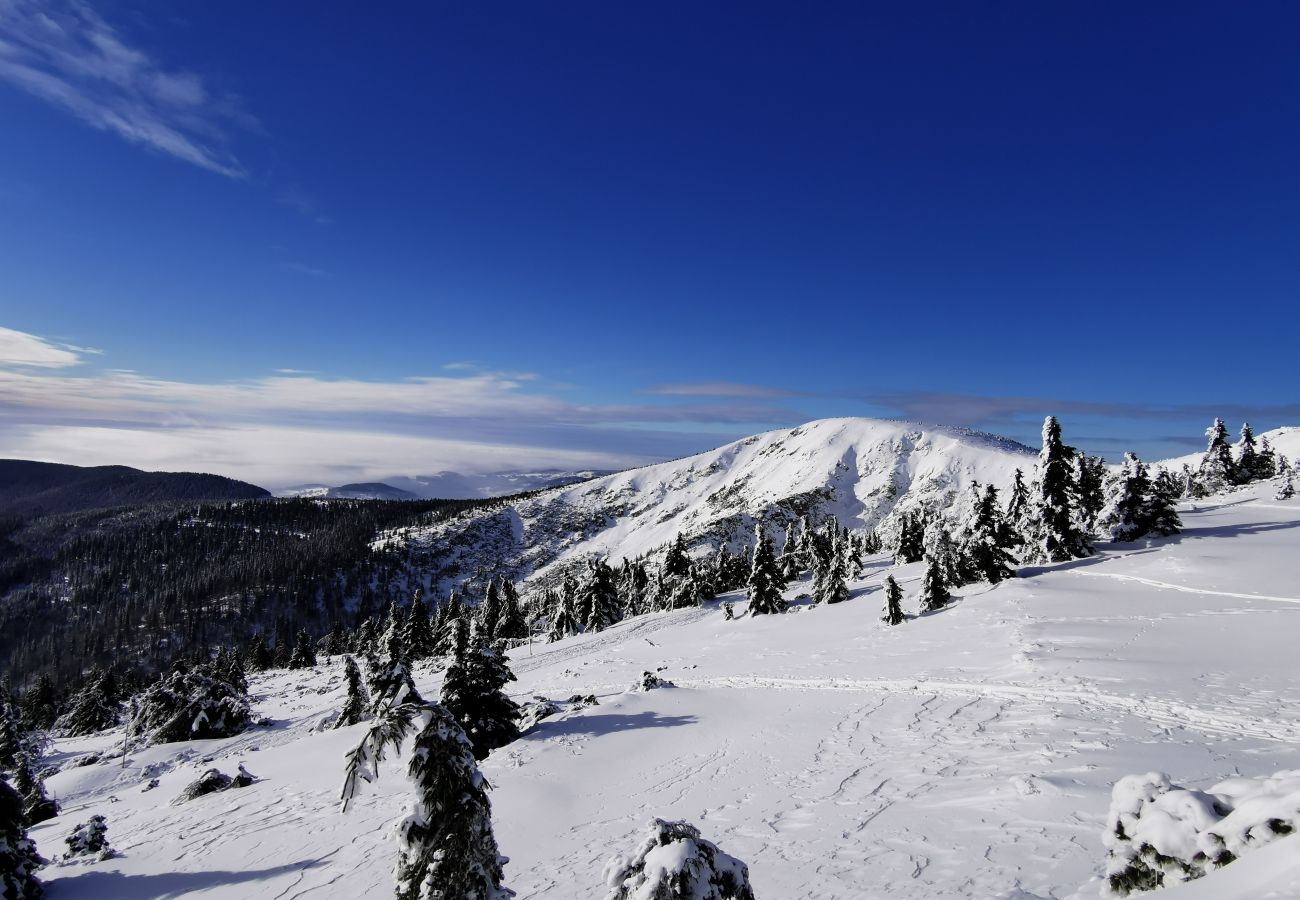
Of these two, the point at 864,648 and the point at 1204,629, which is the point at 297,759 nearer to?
the point at 864,648

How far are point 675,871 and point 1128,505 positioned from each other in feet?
174

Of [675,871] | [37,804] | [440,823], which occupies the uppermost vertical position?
[675,871]

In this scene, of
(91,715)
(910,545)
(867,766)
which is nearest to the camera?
(867,766)

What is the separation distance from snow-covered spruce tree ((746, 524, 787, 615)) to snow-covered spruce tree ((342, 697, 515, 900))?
4717 centimetres

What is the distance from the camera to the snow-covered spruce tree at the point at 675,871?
20.3 feet

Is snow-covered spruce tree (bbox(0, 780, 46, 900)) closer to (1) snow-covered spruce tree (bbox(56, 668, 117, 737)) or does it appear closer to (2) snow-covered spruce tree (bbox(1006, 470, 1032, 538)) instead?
(2) snow-covered spruce tree (bbox(1006, 470, 1032, 538))

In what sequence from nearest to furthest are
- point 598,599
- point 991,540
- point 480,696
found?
point 480,696 < point 991,540 < point 598,599

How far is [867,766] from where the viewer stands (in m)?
15.9

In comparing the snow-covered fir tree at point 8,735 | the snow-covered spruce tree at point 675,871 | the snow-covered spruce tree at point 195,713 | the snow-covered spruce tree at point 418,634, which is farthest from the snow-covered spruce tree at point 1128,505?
the snow-covered fir tree at point 8,735

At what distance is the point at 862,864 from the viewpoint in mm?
10859

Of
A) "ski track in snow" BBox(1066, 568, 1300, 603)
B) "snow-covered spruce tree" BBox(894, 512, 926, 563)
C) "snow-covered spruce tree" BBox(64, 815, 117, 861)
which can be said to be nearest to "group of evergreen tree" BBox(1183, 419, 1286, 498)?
"snow-covered spruce tree" BBox(894, 512, 926, 563)

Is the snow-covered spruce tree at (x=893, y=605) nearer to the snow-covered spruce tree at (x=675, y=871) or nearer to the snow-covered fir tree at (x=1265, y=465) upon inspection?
the snow-covered spruce tree at (x=675, y=871)

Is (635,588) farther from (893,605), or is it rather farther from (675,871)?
(675,871)

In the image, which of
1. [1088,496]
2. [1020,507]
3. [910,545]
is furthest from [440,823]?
[910,545]
